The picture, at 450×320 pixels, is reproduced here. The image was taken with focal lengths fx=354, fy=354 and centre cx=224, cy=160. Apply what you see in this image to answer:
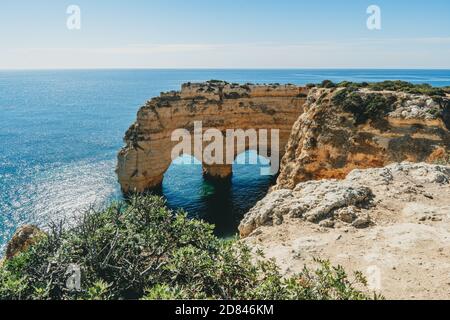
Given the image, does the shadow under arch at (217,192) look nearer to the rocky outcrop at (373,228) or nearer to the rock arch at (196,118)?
the rock arch at (196,118)

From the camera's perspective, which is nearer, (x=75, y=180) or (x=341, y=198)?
(x=341, y=198)

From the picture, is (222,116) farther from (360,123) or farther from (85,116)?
(85,116)

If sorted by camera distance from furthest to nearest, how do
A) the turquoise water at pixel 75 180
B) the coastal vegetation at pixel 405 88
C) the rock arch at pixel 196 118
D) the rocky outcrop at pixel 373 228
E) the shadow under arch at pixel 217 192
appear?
the rock arch at pixel 196 118, the turquoise water at pixel 75 180, the shadow under arch at pixel 217 192, the coastal vegetation at pixel 405 88, the rocky outcrop at pixel 373 228

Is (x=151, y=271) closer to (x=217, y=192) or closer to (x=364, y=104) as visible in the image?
(x=364, y=104)

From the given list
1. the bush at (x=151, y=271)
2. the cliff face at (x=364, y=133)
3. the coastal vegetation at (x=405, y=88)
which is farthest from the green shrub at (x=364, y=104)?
the bush at (x=151, y=271)

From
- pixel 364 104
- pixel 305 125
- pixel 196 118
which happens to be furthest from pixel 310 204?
pixel 196 118

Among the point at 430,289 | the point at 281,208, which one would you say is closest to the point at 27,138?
the point at 281,208

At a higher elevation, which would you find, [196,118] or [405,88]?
Result: [405,88]
